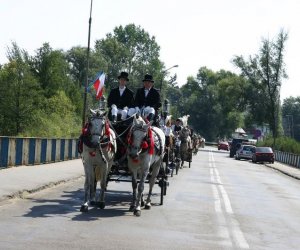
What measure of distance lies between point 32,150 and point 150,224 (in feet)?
53.6

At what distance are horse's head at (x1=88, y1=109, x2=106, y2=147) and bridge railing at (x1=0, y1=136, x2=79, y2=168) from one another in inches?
410

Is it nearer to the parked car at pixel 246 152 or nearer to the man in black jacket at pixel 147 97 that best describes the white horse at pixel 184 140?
the man in black jacket at pixel 147 97

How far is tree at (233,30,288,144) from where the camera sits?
92.4m

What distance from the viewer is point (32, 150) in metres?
27.5

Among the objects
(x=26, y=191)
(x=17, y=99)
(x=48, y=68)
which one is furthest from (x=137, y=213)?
(x=48, y=68)

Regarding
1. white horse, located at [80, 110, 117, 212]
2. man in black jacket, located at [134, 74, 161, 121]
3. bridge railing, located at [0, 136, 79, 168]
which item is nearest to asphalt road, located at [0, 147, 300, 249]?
white horse, located at [80, 110, 117, 212]

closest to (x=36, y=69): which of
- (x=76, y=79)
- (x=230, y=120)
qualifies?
(x=76, y=79)

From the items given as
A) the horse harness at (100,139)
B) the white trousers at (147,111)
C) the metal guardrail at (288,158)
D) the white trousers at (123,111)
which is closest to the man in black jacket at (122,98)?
the white trousers at (123,111)

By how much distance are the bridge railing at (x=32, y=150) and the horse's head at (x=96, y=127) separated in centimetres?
1040

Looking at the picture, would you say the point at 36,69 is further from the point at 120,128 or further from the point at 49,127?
the point at 120,128

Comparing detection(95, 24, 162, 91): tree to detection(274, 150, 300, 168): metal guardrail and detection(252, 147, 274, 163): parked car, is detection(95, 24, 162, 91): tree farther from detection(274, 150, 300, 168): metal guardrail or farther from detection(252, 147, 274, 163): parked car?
detection(252, 147, 274, 163): parked car

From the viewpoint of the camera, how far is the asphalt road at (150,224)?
9805 mm

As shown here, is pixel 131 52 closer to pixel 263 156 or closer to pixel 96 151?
pixel 263 156

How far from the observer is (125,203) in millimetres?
15469
